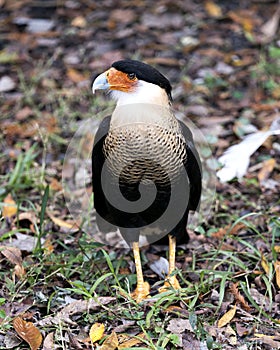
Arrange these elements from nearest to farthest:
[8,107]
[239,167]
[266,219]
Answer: [239,167]
[266,219]
[8,107]

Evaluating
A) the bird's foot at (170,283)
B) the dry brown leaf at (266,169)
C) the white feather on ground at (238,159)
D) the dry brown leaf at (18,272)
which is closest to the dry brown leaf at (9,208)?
the dry brown leaf at (18,272)

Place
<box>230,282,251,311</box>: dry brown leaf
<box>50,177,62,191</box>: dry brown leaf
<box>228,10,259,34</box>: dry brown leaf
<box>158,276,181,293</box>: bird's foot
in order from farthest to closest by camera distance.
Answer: <box>228,10,259,34</box>: dry brown leaf, <box>50,177,62,191</box>: dry brown leaf, <box>158,276,181,293</box>: bird's foot, <box>230,282,251,311</box>: dry brown leaf

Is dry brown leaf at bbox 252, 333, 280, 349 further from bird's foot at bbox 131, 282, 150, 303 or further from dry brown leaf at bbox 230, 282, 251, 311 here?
bird's foot at bbox 131, 282, 150, 303

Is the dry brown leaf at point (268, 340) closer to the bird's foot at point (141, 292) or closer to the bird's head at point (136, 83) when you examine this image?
the bird's foot at point (141, 292)

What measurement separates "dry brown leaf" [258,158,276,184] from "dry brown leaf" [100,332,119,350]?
2090 millimetres

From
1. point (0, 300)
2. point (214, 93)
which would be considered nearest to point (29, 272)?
point (0, 300)

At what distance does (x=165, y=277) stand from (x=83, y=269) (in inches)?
20.7

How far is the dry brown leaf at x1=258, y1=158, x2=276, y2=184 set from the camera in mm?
5195

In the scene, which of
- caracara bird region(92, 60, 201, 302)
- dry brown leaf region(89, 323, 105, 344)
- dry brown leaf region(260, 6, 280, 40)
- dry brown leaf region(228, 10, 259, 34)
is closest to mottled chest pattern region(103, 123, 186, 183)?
caracara bird region(92, 60, 201, 302)

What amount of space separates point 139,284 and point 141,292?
6 cm

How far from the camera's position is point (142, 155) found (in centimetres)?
372

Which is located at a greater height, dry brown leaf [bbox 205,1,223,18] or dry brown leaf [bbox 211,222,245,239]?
dry brown leaf [bbox 211,222,245,239]

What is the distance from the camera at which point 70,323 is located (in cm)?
372

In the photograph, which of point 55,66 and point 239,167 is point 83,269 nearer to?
point 239,167
